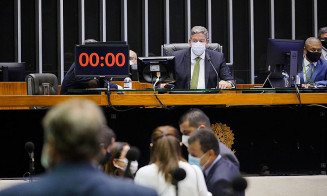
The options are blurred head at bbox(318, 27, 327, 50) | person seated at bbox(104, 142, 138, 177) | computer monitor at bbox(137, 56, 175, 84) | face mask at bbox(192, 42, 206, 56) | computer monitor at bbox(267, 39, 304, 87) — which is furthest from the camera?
blurred head at bbox(318, 27, 327, 50)

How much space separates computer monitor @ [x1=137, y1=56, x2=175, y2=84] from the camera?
6520mm

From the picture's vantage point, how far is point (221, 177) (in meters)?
3.81

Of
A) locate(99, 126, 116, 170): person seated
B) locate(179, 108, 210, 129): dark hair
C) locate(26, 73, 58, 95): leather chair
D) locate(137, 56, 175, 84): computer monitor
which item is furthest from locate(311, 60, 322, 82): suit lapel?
locate(99, 126, 116, 170): person seated

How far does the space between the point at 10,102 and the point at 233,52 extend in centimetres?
848

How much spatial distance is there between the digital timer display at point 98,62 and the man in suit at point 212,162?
244 centimetres

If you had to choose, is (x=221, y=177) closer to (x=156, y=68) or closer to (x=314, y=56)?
(x=156, y=68)

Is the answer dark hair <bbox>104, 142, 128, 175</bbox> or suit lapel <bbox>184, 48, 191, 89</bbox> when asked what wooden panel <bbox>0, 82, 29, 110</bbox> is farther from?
dark hair <bbox>104, 142, 128, 175</bbox>

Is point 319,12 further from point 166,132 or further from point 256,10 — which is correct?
point 166,132

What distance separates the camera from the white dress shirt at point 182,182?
3771 mm

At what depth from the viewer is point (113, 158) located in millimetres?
4219

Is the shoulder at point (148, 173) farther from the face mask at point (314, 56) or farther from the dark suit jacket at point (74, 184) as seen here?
the face mask at point (314, 56)

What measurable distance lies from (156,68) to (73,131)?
4.56 metres

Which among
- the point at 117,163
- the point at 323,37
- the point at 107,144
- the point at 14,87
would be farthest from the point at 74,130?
the point at 323,37

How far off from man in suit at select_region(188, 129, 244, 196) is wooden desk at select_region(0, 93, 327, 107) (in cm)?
203
